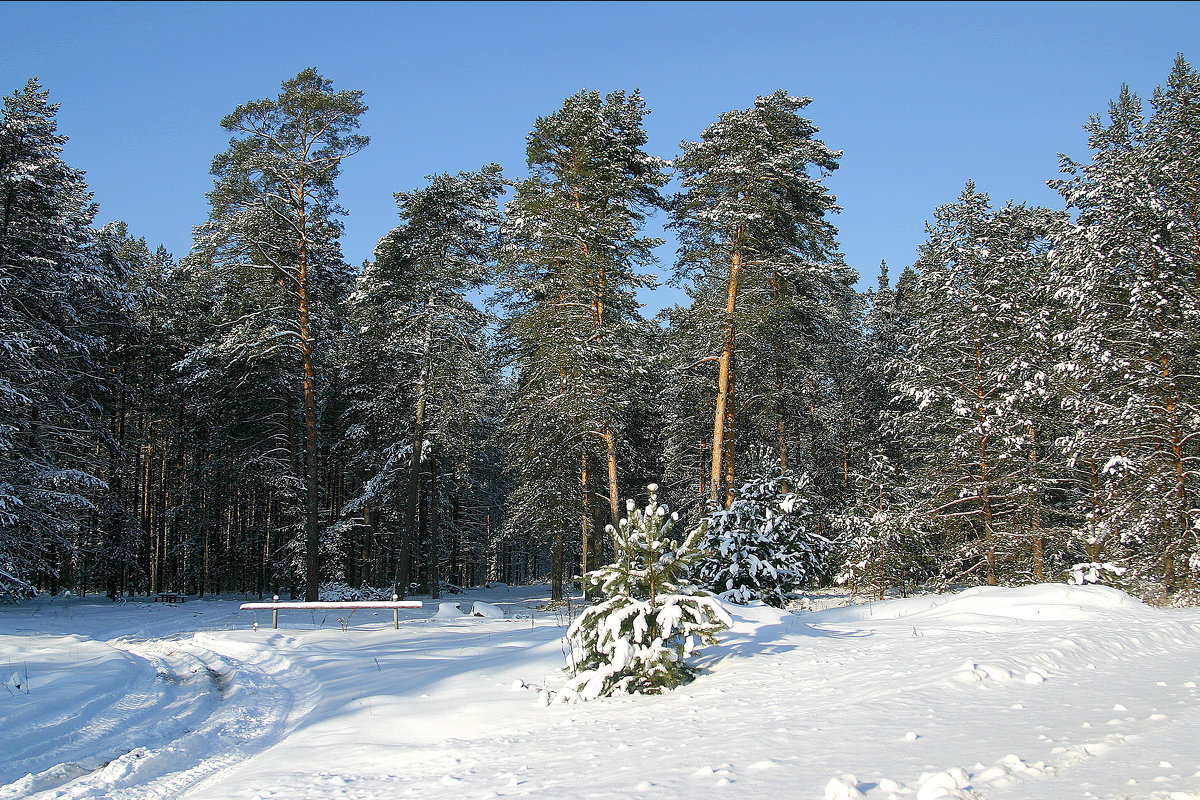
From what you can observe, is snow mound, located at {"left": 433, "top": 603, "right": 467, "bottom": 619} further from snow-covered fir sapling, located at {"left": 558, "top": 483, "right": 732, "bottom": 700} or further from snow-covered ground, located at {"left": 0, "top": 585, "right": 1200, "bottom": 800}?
snow-covered fir sapling, located at {"left": 558, "top": 483, "right": 732, "bottom": 700}

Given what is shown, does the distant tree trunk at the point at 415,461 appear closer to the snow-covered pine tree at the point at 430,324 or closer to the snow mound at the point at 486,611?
the snow-covered pine tree at the point at 430,324

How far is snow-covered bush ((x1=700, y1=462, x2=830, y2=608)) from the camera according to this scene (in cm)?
1322

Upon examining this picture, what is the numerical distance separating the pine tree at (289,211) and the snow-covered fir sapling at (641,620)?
14360 mm

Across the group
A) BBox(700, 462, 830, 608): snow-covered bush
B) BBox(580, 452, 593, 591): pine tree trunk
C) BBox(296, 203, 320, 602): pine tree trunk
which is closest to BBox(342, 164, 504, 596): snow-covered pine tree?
BBox(296, 203, 320, 602): pine tree trunk

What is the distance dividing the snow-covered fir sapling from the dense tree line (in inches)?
262

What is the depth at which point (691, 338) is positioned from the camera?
61.3 ft

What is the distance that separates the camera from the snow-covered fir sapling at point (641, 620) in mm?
6398

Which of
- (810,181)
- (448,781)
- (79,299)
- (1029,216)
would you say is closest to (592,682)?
(448,781)

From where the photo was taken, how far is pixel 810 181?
19.3 meters

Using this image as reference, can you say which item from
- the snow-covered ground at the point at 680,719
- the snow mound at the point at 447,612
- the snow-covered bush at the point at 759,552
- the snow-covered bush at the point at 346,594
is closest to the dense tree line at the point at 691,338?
the snow-covered bush at the point at 759,552

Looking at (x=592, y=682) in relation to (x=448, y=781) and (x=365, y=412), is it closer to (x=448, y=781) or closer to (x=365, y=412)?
(x=448, y=781)

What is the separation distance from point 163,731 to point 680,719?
4.93 m

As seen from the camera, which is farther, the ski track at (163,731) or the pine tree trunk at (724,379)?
the pine tree trunk at (724,379)

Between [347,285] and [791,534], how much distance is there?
20248mm
